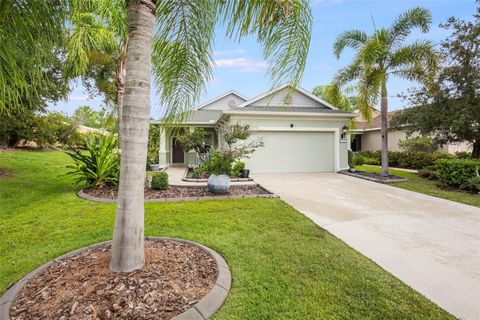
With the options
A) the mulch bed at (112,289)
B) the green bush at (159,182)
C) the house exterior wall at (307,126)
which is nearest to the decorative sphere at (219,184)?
the green bush at (159,182)

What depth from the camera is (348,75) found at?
37.2ft

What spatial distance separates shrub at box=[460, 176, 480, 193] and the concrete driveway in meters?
1.79

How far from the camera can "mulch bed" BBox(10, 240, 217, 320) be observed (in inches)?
81.1

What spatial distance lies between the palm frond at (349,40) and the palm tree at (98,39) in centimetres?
910

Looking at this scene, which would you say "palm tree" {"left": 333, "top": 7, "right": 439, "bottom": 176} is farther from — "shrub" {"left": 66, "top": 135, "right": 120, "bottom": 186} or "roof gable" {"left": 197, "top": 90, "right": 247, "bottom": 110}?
"shrub" {"left": 66, "top": 135, "right": 120, "bottom": 186}

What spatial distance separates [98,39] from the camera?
20.0 feet

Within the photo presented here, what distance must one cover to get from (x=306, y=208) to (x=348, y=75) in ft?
27.1

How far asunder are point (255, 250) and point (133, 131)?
2.35m

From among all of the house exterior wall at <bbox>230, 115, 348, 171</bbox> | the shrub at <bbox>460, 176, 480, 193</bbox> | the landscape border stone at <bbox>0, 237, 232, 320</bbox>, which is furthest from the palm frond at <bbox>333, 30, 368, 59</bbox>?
the landscape border stone at <bbox>0, 237, 232, 320</bbox>

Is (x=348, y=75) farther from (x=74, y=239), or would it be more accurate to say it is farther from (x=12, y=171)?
(x=12, y=171)

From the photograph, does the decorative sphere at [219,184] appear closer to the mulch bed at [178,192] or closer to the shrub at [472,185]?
the mulch bed at [178,192]

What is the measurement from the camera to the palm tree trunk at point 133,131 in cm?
237

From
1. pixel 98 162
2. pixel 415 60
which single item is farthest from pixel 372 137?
pixel 98 162

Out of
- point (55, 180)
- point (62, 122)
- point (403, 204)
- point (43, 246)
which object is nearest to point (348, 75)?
point (403, 204)
